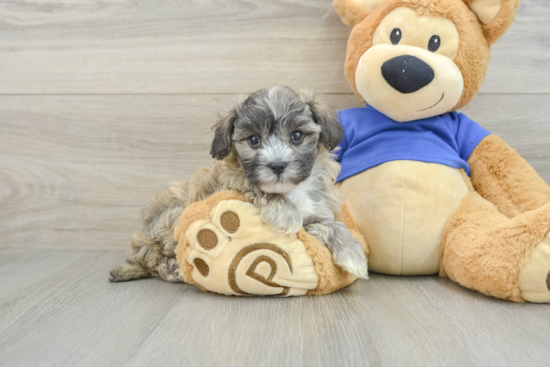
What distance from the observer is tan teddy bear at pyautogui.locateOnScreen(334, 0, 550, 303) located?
1.55 meters

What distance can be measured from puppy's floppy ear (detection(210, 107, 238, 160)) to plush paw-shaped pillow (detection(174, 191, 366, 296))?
0.15 meters

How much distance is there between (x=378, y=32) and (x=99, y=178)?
4.96 feet

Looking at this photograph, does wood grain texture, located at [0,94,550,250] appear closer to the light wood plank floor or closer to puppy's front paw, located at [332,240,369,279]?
the light wood plank floor

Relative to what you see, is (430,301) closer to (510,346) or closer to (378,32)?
(510,346)

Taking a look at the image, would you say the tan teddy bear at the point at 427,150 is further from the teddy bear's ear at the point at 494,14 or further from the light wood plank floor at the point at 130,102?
the light wood plank floor at the point at 130,102

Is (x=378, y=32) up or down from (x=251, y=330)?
up

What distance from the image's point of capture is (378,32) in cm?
164

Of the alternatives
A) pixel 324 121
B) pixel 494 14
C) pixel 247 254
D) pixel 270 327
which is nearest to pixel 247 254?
pixel 247 254

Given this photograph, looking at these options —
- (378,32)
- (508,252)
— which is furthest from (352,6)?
(508,252)

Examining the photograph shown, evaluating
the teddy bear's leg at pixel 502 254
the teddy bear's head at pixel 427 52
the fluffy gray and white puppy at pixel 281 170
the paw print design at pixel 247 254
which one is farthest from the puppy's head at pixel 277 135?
the teddy bear's leg at pixel 502 254

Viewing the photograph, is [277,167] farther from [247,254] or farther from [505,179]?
[505,179]

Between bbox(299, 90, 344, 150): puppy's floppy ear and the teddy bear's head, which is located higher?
the teddy bear's head

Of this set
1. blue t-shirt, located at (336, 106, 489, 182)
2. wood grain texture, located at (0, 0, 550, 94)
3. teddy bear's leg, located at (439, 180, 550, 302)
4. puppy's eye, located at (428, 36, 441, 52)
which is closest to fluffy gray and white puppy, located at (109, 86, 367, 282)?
blue t-shirt, located at (336, 106, 489, 182)

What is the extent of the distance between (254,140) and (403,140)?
25.4 inches
